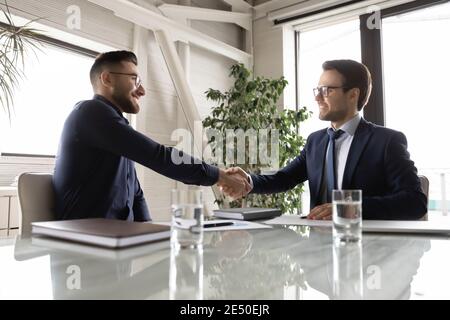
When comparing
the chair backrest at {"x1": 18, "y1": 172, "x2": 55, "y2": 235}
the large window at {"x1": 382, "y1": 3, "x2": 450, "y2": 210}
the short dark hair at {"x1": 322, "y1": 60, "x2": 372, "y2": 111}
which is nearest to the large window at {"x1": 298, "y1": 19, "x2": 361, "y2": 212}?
the large window at {"x1": 382, "y1": 3, "x2": 450, "y2": 210}

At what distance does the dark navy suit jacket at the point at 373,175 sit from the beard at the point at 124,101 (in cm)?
73

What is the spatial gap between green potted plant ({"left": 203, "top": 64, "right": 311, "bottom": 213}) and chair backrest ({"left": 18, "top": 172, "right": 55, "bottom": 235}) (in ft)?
6.81

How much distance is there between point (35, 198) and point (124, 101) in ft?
2.22

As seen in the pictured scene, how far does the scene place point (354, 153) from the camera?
1.66 metres

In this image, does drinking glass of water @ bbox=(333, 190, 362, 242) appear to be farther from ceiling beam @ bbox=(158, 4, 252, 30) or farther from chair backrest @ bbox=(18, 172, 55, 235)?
ceiling beam @ bbox=(158, 4, 252, 30)

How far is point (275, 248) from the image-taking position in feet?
2.66

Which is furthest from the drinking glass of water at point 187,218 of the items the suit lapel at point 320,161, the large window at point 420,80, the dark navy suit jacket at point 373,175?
the large window at point 420,80

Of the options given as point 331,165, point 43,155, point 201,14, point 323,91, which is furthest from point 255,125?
point 43,155

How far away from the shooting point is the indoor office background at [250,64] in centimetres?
294

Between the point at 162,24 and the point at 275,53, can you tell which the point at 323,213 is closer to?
the point at 162,24

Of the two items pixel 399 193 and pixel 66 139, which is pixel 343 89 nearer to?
pixel 399 193

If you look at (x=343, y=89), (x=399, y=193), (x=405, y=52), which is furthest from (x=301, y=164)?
(x=405, y=52)

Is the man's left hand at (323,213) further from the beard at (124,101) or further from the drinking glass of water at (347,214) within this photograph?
the beard at (124,101)

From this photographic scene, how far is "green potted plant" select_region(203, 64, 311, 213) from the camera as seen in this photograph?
331cm
